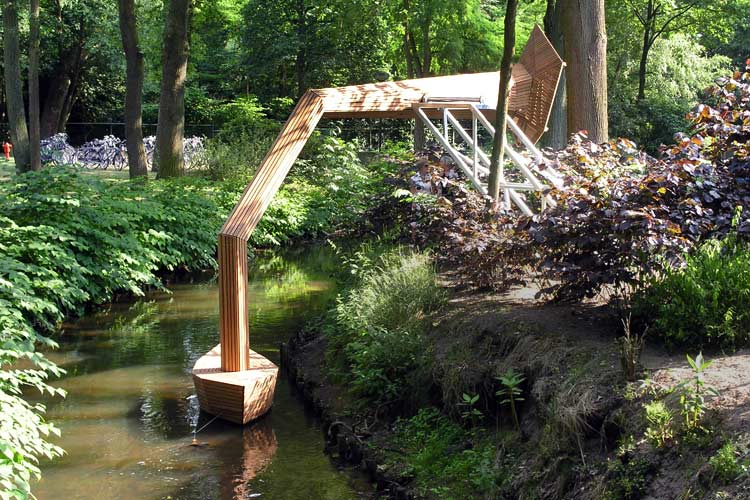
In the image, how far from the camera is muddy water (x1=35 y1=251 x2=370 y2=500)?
6945 mm

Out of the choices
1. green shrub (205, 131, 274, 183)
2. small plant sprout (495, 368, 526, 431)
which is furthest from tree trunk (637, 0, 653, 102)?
small plant sprout (495, 368, 526, 431)

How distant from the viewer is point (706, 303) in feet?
19.9

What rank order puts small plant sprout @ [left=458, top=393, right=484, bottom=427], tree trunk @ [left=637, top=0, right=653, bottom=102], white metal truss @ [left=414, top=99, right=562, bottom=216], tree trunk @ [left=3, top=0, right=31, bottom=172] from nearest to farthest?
small plant sprout @ [left=458, top=393, right=484, bottom=427]
white metal truss @ [left=414, top=99, right=562, bottom=216]
tree trunk @ [left=3, top=0, right=31, bottom=172]
tree trunk @ [left=637, top=0, right=653, bottom=102]

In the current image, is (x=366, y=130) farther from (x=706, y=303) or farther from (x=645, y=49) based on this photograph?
(x=706, y=303)

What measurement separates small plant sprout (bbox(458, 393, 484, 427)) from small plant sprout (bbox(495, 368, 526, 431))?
21 cm

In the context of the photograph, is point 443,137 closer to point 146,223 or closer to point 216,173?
point 146,223

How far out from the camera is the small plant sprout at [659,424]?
4.99m

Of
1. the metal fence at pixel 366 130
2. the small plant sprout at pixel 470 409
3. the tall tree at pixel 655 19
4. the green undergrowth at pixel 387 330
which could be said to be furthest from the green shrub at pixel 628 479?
the tall tree at pixel 655 19

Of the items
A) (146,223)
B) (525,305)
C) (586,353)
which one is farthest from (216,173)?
(586,353)

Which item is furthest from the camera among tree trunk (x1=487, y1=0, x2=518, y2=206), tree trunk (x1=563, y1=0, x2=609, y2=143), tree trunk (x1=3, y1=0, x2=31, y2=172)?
tree trunk (x1=3, y1=0, x2=31, y2=172)

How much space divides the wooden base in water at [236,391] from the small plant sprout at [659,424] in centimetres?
424

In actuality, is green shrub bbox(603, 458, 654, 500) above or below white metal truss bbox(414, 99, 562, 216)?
below

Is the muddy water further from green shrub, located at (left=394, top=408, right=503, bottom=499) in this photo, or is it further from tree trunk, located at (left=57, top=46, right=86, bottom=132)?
tree trunk, located at (left=57, top=46, right=86, bottom=132)

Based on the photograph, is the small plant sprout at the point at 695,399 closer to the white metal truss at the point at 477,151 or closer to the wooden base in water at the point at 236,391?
the wooden base in water at the point at 236,391
